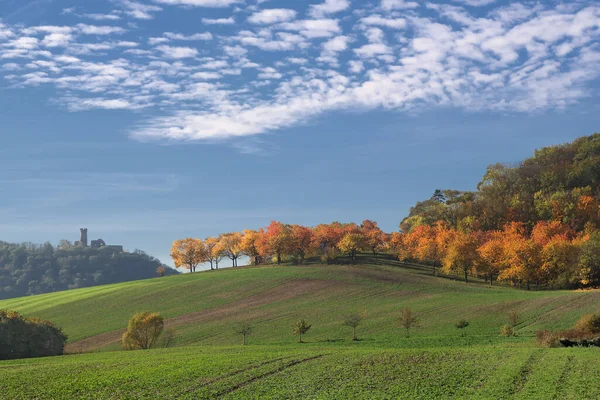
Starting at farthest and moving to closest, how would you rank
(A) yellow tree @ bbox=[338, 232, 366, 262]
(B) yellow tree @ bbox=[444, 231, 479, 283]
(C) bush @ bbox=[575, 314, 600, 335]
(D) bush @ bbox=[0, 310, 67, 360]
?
(A) yellow tree @ bbox=[338, 232, 366, 262] → (B) yellow tree @ bbox=[444, 231, 479, 283] → (D) bush @ bbox=[0, 310, 67, 360] → (C) bush @ bbox=[575, 314, 600, 335]

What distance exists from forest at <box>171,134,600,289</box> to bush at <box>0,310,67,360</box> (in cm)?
8719

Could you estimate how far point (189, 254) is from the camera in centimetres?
18075

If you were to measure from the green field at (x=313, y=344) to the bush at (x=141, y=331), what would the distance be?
6.50m

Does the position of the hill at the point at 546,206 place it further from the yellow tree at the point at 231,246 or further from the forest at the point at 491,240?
the yellow tree at the point at 231,246

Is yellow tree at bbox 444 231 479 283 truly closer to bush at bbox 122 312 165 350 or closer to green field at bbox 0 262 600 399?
green field at bbox 0 262 600 399

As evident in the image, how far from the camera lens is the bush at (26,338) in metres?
68.8

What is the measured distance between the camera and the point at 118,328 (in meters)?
95.9

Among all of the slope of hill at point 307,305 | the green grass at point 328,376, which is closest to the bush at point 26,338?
the slope of hill at point 307,305

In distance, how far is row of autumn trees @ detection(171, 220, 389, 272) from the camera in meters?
158

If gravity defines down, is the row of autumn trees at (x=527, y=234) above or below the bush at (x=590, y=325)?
above

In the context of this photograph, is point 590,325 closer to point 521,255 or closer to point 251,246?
point 521,255

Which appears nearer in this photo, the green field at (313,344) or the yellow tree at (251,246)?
the green field at (313,344)

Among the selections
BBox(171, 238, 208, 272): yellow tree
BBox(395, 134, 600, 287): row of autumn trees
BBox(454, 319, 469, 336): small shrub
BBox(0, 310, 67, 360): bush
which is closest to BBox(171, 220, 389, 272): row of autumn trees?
BBox(171, 238, 208, 272): yellow tree

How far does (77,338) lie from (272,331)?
33506 millimetres
